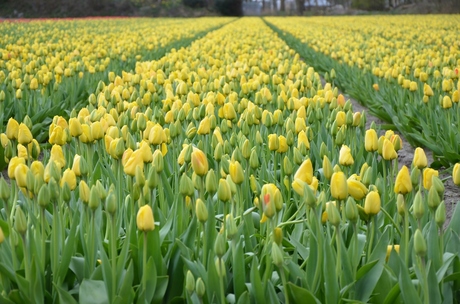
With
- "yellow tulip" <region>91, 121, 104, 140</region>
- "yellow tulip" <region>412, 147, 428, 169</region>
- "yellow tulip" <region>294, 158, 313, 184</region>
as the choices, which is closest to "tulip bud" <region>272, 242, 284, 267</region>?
"yellow tulip" <region>294, 158, 313, 184</region>

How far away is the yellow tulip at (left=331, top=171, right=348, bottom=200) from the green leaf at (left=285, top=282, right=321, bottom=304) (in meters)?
0.30

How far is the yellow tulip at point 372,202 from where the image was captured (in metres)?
1.66

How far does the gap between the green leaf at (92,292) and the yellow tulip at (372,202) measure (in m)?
0.84

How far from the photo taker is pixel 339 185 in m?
1.66

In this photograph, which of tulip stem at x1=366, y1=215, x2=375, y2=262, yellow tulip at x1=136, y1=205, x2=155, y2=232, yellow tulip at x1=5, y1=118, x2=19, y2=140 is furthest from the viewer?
yellow tulip at x1=5, y1=118, x2=19, y2=140

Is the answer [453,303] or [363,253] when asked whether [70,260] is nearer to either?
[363,253]

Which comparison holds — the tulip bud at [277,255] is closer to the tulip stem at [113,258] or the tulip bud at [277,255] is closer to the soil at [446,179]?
the tulip stem at [113,258]

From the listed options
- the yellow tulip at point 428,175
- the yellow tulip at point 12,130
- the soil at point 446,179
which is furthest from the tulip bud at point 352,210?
the yellow tulip at point 12,130

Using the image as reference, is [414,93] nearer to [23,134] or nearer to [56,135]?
[56,135]

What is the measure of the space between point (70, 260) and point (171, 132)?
123 cm

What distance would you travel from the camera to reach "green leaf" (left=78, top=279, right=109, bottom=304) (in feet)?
5.51

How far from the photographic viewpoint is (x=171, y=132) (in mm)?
2908

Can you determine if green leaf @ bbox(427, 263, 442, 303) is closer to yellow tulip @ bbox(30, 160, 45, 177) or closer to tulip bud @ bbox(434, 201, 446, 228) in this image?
tulip bud @ bbox(434, 201, 446, 228)

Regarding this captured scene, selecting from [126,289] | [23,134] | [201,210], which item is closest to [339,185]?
[201,210]
